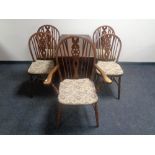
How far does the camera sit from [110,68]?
241cm

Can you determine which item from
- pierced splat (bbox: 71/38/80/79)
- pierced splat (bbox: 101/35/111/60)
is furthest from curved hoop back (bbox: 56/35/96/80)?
pierced splat (bbox: 101/35/111/60)

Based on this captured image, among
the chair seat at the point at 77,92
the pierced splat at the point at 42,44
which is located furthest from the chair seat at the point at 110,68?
the pierced splat at the point at 42,44

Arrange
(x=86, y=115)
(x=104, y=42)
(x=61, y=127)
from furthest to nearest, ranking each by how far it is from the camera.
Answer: (x=104, y=42)
(x=86, y=115)
(x=61, y=127)

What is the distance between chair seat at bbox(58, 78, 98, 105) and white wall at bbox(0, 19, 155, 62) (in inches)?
54.2

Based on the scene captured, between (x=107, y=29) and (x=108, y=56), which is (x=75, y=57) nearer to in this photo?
(x=108, y=56)

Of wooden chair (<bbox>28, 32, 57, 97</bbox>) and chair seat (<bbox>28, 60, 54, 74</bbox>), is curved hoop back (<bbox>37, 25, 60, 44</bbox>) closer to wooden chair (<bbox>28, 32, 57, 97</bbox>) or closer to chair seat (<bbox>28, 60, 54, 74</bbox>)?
wooden chair (<bbox>28, 32, 57, 97</bbox>)

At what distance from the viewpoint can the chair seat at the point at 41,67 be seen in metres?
2.37

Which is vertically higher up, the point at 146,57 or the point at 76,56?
the point at 76,56

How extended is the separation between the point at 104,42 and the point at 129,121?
1.13m

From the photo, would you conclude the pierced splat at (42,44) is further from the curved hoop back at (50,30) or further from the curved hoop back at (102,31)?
the curved hoop back at (102,31)

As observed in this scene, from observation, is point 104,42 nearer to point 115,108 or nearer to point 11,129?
point 115,108

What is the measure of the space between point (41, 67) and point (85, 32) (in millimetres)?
1126
